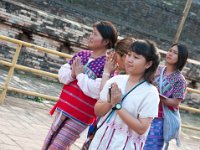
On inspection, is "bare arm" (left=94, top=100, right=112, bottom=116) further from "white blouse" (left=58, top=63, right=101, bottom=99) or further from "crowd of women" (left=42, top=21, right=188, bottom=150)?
"white blouse" (left=58, top=63, right=101, bottom=99)

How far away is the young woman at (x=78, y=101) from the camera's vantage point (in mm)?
4203

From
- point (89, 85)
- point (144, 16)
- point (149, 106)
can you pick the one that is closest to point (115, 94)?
point (149, 106)

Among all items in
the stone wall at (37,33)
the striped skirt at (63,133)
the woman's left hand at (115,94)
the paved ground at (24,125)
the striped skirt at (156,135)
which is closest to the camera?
the woman's left hand at (115,94)

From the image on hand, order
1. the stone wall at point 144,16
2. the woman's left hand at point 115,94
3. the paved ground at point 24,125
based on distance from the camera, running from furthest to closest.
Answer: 1. the stone wall at point 144,16
2. the paved ground at point 24,125
3. the woman's left hand at point 115,94

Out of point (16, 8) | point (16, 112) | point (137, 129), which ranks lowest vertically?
point (16, 112)

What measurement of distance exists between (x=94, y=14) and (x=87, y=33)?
7200 mm

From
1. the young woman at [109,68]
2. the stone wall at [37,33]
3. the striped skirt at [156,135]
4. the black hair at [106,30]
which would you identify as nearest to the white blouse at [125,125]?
Answer: the young woman at [109,68]

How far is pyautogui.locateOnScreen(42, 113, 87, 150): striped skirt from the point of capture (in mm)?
4172

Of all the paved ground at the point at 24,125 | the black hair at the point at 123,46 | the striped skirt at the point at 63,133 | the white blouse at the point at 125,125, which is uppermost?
the black hair at the point at 123,46

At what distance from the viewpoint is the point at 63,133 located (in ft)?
13.8

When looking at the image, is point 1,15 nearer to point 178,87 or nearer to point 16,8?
point 16,8

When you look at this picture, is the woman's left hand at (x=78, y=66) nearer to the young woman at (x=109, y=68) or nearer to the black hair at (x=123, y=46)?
the young woman at (x=109, y=68)

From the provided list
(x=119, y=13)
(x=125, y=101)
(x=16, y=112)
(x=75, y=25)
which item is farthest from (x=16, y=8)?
(x=119, y=13)

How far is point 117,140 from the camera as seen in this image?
11.5 ft
